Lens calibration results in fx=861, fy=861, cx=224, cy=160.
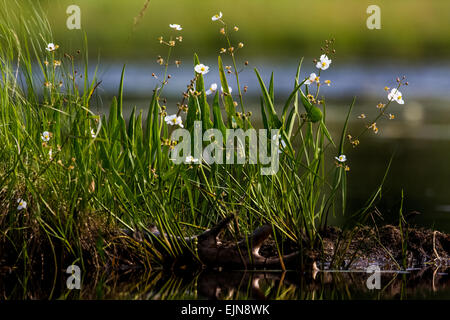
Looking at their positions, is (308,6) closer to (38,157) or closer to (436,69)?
(436,69)

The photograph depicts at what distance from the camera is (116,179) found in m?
3.60

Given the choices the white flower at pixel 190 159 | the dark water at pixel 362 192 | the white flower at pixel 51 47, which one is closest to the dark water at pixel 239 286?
the dark water at pixel 362 192

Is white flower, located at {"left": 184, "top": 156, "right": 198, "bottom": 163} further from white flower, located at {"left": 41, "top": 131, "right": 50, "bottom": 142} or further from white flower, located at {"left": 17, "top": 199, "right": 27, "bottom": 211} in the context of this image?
white flower, located at {"left": 17, "top": 199, "right": 27, "bottom": 211}

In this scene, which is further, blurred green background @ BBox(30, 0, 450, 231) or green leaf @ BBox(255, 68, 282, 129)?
blurred green background @ BBox(30, 0, 450, 231)

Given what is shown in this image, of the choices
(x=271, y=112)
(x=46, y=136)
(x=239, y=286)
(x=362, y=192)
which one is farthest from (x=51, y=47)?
(x=362, y=192)

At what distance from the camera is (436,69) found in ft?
58.5

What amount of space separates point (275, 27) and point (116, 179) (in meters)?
15.6

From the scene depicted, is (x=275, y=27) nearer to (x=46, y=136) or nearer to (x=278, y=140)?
(x=278, y=140)

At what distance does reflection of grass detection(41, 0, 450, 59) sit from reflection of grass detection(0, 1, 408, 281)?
1442 cm

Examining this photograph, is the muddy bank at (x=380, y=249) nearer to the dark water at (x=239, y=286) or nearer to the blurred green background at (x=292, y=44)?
the dark water at (x=239, y=286)

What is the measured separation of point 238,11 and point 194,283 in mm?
16415

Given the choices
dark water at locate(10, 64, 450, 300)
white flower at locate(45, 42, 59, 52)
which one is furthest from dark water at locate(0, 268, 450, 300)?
white flower at locate(45, 42, 59, 52)

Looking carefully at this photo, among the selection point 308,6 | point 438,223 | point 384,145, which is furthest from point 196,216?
point 308,6

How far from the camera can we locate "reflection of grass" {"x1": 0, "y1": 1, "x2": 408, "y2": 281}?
137 inches
